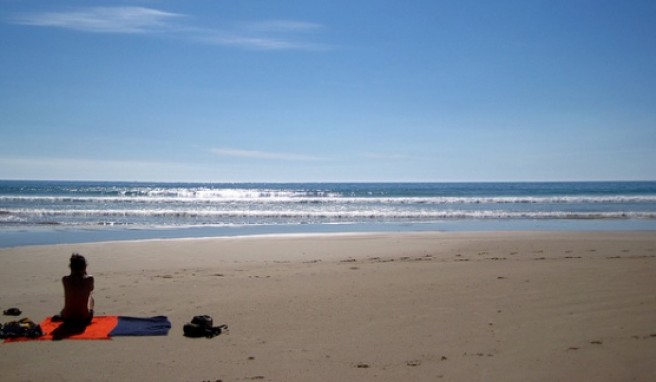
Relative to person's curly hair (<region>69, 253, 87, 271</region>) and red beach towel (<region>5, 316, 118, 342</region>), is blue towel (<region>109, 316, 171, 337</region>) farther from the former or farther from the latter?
person's curly hair (<region>69, 253, 87, 271</region>)

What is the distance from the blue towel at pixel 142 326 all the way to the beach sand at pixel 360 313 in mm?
162

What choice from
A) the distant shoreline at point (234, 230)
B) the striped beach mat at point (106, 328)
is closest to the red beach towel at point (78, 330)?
the striped beach mat at point (106, 328)

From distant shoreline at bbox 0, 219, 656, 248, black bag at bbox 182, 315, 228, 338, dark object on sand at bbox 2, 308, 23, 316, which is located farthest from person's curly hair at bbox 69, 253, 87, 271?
distant shoreline at bbox 0, 219, 656, 248

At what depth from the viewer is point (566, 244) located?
14484 millimetres

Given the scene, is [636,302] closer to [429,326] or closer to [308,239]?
[429,326]

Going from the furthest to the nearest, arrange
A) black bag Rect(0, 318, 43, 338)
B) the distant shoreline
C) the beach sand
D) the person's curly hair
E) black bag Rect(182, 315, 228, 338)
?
the distant shoreline
the person's curly hair
black bag Rect(182, 315, 228, 338)
black bag Rect(0, 318, 43, 338)
the beach sand

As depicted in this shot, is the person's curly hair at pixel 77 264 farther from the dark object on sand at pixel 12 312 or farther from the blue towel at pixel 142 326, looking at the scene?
the dark object on sand at pixel 12 312

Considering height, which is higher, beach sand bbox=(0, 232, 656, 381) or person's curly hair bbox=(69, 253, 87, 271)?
person's curly hair bbox=(69, 253, 87, 271)

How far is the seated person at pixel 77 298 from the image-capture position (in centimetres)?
612

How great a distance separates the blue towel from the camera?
5910 mm

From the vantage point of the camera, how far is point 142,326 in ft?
20.1

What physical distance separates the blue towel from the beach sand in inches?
6.4

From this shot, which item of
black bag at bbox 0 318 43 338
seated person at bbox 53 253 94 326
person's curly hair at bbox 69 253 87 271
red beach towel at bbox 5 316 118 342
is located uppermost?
person's curly hair at bbox 69 253 87 271

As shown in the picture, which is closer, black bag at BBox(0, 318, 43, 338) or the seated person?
black bag at BBox(0, 318, 43, 338)
